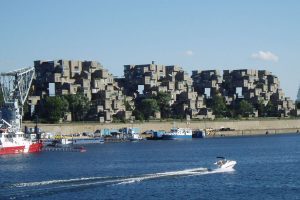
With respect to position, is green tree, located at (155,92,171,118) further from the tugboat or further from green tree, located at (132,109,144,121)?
the tugboat

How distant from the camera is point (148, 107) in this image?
608ft

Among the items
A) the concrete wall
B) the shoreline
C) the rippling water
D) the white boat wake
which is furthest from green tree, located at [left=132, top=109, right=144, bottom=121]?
the white boat wake

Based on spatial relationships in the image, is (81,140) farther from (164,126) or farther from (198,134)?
(198,134)

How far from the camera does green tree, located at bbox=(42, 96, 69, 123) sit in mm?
161000

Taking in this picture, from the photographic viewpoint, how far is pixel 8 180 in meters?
71.1

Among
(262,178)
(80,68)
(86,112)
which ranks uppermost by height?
(80,68)

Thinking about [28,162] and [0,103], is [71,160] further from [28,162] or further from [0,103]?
[0,103]

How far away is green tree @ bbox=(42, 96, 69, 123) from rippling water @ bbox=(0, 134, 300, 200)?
59.9 meters

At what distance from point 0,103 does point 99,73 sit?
34.5 metres

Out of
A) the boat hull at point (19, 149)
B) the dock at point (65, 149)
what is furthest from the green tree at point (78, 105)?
the boat hull at point (19, 149)

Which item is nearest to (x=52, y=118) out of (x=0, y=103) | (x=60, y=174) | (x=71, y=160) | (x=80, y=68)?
(x=0, y=103)

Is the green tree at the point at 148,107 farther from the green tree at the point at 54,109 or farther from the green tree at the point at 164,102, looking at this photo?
the green tree at the point at 54,109

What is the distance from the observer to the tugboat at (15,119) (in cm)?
10969

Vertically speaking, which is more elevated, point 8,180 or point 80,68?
point 80,68
